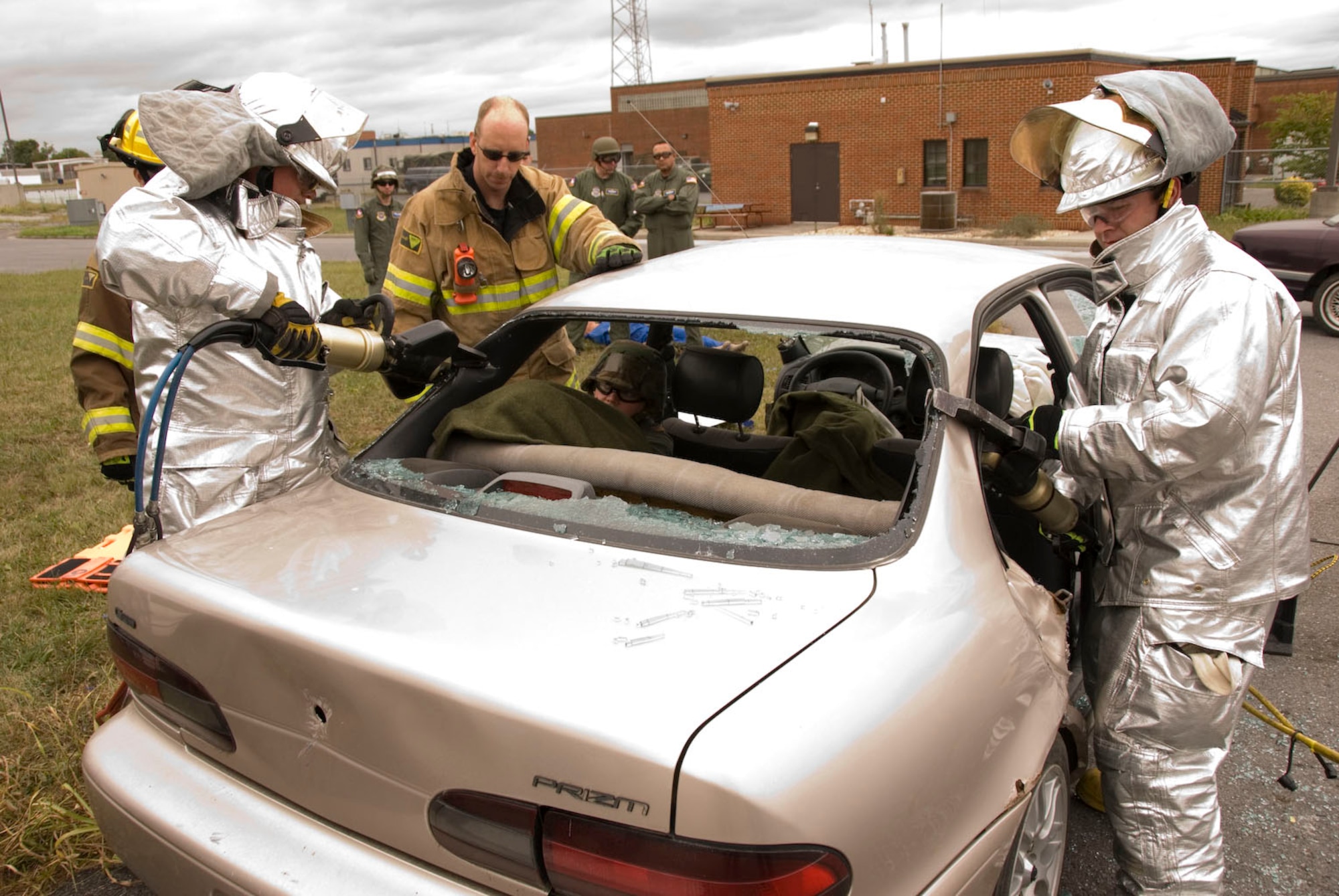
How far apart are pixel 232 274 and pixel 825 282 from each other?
1436 mm

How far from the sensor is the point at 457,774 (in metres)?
1.41

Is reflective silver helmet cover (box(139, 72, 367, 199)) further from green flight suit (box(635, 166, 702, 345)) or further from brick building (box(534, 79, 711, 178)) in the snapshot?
brick building (box(534, 79, 711, 178))

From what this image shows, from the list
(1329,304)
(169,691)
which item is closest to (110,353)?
(169,691)

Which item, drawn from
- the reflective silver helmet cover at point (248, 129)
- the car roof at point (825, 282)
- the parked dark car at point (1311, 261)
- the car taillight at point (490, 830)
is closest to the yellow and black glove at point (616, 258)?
the car roof at point (825, 282)

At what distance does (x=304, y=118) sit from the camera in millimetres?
2568

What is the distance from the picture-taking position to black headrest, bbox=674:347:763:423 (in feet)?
9.00

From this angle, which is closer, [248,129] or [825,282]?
[825,282]

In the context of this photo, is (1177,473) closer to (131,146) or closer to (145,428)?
(145,428)

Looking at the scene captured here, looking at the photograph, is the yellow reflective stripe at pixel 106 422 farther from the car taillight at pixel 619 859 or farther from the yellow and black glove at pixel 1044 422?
the yellow and black glove at pixel 1044 422

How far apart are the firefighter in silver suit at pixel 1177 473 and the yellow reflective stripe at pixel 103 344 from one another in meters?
2.47

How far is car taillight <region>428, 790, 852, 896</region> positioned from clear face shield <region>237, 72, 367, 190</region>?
1865mm

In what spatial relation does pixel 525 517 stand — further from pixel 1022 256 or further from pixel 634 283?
pixel 1022 256

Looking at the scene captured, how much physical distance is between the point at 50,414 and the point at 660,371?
5.90 m

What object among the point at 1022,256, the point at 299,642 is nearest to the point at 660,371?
the point at 1022,256
